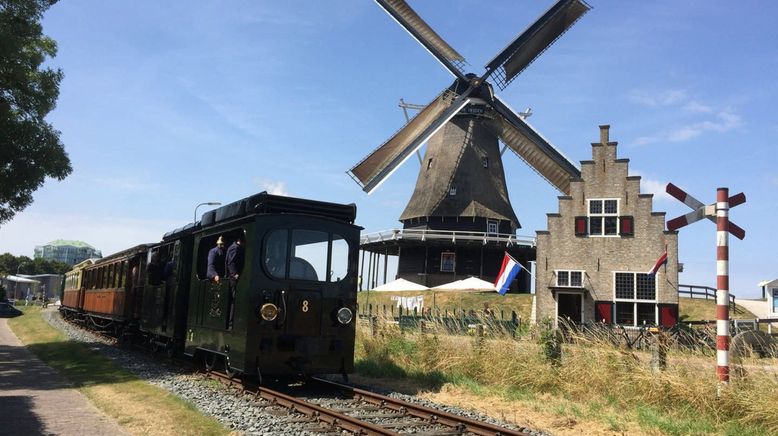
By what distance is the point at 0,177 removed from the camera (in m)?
16.4

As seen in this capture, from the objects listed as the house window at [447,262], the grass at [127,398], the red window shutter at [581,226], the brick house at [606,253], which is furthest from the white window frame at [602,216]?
the grass at [127,398]

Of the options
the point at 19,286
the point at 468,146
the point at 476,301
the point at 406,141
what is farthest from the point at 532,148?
the point at 19,286

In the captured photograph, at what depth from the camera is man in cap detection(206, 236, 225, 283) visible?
1105 centimetres

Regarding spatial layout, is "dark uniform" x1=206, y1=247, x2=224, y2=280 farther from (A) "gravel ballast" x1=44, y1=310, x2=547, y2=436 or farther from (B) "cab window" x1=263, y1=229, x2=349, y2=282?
(A) "gravel ballast" x1=44, y1=310, x2=547, y2=436

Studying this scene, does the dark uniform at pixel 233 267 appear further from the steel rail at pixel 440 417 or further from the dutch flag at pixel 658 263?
the dutch flag at pixel 658 263

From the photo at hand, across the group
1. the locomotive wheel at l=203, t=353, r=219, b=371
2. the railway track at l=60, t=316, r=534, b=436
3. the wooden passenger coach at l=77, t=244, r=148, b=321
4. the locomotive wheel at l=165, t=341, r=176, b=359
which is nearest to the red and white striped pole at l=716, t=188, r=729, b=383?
the railway track at l=60, t=316, r=534, b=436

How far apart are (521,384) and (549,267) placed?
66.1ft

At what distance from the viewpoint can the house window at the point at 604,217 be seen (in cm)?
2928

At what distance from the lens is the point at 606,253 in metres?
29.4

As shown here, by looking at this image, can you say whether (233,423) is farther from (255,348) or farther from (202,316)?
(202,316)

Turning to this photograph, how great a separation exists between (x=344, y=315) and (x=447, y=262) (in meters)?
32.7

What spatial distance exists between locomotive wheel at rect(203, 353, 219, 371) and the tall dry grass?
366cm

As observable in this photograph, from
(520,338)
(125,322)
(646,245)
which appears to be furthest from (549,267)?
(125,322)

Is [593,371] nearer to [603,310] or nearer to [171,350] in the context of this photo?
[171,350]
